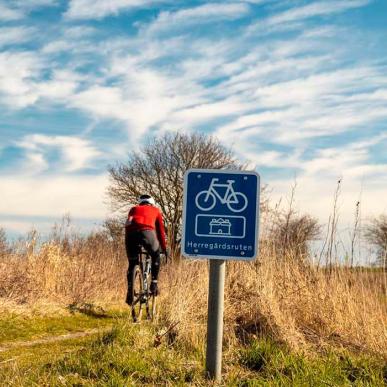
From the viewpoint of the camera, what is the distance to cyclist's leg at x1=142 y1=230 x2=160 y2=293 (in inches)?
340

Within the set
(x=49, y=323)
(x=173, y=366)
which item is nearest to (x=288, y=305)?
(x=173, y=366)

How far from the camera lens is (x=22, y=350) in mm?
6727

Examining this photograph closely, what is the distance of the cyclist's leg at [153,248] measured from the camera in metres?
8.65

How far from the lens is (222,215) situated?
4098 millimetres

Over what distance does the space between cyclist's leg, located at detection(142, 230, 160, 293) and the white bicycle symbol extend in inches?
182

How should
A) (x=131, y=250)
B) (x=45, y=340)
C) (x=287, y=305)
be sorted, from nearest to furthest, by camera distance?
(x=287, y=305) → (x=45, y=340) → (x=131, y=250)

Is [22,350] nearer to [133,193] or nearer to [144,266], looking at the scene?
[144,266]

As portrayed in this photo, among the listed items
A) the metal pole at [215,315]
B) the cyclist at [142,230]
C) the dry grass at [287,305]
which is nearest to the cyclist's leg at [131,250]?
the cyclist at [142,230]

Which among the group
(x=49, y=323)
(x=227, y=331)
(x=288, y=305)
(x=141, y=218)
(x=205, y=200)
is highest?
(x=141, y=218)

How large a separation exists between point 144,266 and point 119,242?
6.50 metres

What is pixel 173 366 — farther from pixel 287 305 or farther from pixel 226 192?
pixel 287 305

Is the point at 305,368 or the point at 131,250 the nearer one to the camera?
the point at 305,368

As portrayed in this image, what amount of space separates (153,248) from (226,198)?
15.8ft

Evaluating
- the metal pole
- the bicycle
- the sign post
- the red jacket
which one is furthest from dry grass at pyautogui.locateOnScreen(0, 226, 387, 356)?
the sign post
